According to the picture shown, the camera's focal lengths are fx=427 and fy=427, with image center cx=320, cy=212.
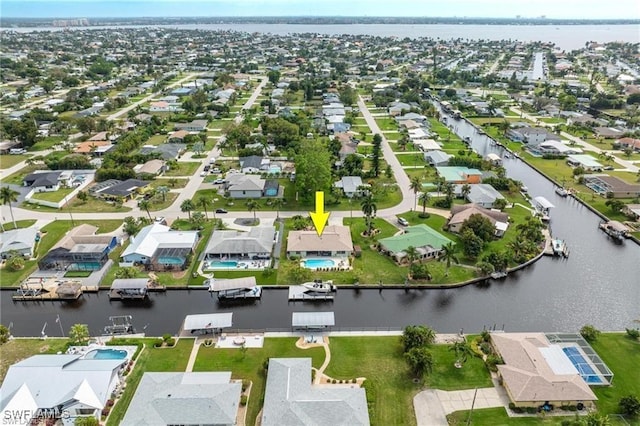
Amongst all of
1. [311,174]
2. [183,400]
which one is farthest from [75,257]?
[311,174]

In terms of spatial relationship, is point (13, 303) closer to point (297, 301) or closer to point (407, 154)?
point (297, 301)

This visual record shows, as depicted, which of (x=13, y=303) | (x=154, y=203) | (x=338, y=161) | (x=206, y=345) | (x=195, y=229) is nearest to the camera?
(x=206, y=345)

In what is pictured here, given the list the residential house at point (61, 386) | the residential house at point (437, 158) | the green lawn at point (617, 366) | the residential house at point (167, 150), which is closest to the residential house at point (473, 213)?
the green lawn at point (617, 366)

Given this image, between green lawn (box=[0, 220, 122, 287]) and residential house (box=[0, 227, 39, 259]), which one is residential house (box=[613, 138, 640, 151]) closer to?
green lawn (box=[0, 220, 122, 287])

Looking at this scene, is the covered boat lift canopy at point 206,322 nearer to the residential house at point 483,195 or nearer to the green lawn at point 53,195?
the green lawn at point 53,195

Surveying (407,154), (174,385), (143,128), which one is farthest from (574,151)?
(143,128)

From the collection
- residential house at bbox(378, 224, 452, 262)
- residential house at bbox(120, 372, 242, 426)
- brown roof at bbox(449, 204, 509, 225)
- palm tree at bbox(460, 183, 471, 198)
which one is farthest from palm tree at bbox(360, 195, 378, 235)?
residential house at bbox(120, 372, 242, 426)

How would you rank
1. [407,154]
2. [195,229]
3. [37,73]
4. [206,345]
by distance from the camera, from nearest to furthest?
[206,345]
[195,229]
[407,154]
[37,73]
